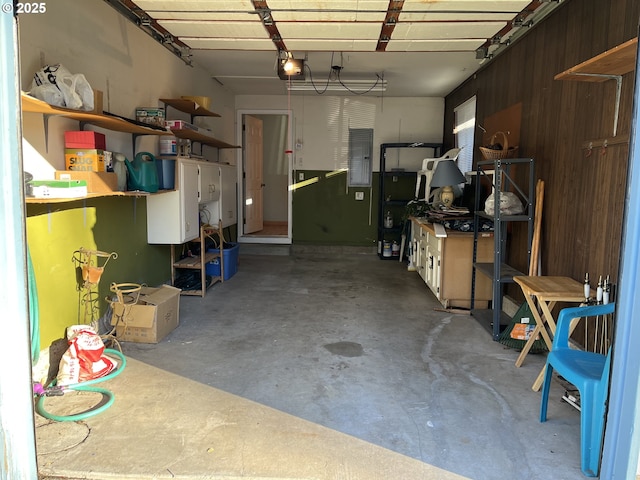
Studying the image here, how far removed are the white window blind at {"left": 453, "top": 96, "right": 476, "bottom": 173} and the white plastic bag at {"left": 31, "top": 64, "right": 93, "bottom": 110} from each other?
469 centimetres

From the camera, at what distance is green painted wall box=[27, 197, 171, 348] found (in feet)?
9.89

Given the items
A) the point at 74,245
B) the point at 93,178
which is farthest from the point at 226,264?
A: the point at 93,178

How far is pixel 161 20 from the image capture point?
12.9 feet

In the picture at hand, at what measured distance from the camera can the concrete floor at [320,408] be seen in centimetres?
224

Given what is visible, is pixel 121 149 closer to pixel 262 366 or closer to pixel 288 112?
pixel 262 366

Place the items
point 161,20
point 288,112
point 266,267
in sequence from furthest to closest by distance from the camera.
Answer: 1. point 288,112
2. point 266,267
3. point 161,20

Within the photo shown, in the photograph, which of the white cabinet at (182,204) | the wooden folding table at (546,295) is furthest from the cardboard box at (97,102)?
the wooden folding table at (546,295)

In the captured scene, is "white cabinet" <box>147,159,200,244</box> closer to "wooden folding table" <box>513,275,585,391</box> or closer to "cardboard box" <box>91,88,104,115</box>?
"cardboard box" <box>91,88,104,115</box>

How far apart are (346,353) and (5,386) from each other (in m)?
2.38

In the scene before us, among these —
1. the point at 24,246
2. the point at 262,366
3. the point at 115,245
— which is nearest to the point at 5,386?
the point at 24,246

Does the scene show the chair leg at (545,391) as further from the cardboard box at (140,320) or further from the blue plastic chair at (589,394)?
the cardboard box at (140,320)

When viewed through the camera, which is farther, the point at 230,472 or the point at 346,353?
the point at 346,353

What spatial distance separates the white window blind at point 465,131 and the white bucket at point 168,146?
3.67 meters

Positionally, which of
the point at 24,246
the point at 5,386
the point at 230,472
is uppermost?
the point at 24,246
